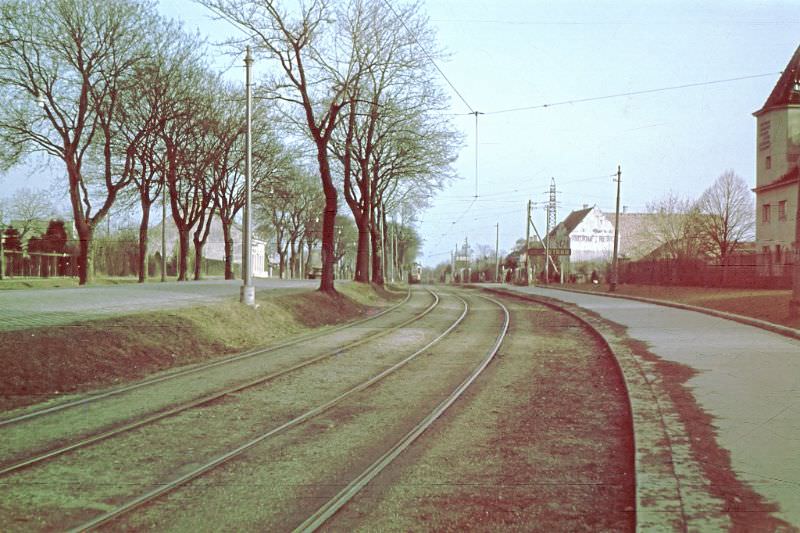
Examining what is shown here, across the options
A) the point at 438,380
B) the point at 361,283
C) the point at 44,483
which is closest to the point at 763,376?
the point at 438,380

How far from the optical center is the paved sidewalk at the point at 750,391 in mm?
5699

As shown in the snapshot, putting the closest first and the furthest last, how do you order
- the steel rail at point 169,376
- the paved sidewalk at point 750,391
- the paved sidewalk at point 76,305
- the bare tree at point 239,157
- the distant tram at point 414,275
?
1. the paved sidewalk at point 750,391
2. the steel rail at point 169,376
3. the paved sidewalk at point 76,305
4. the bare tree at point 239,157
5. the distant tram at point 414,275

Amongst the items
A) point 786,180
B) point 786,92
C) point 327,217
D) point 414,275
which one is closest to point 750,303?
point 327,217

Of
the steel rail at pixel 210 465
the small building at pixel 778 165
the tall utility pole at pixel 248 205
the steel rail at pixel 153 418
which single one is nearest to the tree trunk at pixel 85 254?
the tall utility pole at pixel 248 205

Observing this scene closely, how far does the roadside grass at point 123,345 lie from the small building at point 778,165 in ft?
113

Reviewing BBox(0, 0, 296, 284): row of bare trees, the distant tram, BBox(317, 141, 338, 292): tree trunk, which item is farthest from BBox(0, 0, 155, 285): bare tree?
the distant tram

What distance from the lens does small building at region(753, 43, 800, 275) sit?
143 ft

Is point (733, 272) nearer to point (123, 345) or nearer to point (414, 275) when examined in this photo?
point (123, 345)

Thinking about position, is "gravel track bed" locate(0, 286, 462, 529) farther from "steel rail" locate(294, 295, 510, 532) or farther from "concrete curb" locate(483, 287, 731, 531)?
"concrete curb" locate(483, 287, 731, 531)

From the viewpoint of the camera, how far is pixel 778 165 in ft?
151

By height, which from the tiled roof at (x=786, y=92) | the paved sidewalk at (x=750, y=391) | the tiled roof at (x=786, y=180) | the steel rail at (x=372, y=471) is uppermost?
the tiled roof at (x=786, y=92)

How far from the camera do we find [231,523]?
16.1 ft

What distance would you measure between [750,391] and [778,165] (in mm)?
42070

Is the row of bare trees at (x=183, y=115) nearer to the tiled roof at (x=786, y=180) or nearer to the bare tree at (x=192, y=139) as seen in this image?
the bare tree at (x=192, y=139)
